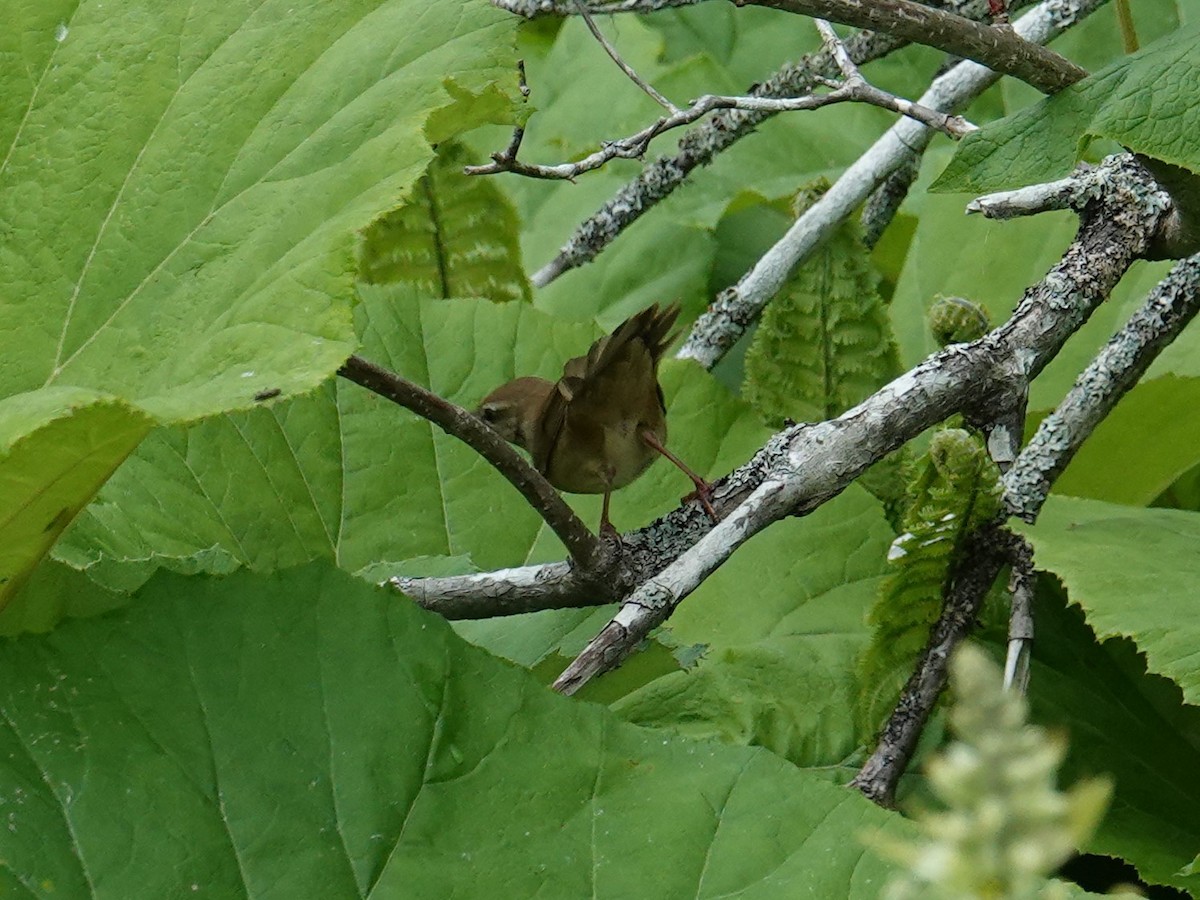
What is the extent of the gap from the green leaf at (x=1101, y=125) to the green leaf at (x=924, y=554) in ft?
1.27

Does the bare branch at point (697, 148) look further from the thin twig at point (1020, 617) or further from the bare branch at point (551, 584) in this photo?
the bare branch at point (551, 584)

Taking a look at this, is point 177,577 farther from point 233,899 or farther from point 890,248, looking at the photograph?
point 890,248

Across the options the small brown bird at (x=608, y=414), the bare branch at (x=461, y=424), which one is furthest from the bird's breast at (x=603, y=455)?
the bare branch at (x=461, y=424)

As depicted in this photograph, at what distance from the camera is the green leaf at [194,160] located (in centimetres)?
147

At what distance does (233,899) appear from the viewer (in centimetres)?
140

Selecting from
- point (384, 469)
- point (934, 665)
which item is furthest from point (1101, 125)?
point (384, 469)

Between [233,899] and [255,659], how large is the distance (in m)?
0.25

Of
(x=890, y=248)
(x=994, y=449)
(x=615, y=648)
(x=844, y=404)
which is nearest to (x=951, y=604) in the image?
(x=994, y=449)

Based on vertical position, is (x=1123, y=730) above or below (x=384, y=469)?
below

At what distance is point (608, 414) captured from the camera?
2.35 meters

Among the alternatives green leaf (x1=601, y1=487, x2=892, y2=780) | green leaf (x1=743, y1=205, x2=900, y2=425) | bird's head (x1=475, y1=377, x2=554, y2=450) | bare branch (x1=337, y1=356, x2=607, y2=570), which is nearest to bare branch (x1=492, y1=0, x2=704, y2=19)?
green leaf (x1=743, y1=205, x2=900, y2=425)

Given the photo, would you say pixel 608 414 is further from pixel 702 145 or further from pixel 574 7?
pixel 702 145

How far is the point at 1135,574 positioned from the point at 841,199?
1.02 m

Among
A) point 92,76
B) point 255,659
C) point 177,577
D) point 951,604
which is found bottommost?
point 951,604
